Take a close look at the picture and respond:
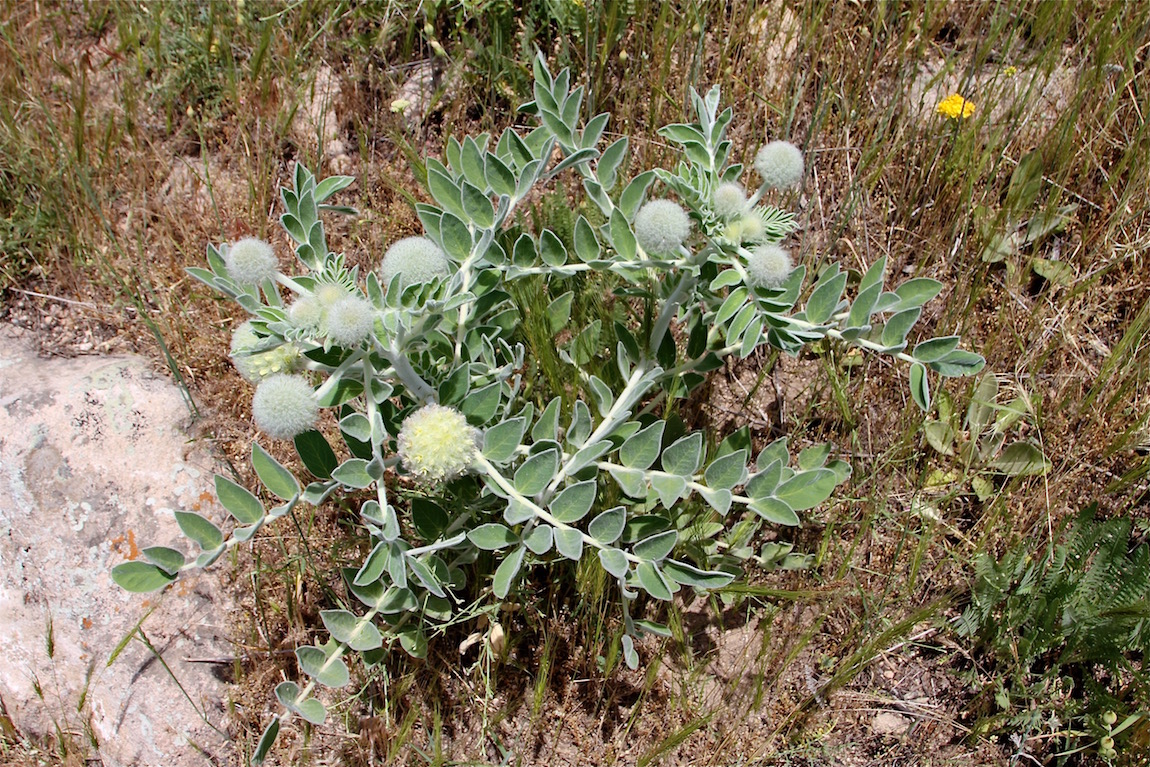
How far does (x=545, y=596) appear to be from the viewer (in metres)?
3.00

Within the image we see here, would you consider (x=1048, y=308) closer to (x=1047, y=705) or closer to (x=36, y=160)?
(x=1047, y=705)

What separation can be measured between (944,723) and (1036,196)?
1996 millimetres

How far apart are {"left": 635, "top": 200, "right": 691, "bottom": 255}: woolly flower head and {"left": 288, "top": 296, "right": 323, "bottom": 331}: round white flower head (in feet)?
2.72

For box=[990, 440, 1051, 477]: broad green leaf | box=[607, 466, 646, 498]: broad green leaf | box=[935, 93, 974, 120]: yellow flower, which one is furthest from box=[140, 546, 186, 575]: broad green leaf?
box=[935, 93, 974, 120]: yellow flower

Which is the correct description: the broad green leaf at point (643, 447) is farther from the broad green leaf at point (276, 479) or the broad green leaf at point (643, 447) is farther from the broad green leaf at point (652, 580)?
the broad green leaf at point (276, 479)

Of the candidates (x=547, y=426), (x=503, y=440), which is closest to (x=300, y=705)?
(x=503, y=440)

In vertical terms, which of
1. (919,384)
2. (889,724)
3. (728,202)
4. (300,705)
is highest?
(728,202)

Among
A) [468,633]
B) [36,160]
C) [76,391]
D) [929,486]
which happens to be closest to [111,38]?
[36,160]

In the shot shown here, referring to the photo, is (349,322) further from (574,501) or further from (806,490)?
(806,490)

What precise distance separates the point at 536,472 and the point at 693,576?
0.52 meters

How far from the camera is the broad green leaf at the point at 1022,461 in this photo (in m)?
3.06

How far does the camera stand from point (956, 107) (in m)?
3.32

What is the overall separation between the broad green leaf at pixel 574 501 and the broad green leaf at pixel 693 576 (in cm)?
31

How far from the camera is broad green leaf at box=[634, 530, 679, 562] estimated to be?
2303 mm
